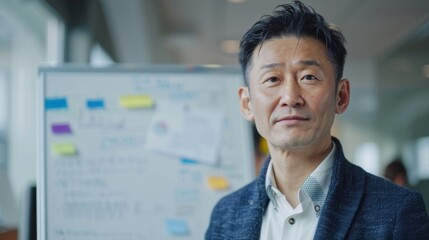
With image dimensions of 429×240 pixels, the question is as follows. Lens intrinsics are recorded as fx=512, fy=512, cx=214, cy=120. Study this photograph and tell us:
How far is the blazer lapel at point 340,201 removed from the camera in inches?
43.0

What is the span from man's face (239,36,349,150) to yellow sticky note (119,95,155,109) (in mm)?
894

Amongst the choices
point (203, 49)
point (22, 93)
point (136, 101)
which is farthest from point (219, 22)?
point (136, 101)

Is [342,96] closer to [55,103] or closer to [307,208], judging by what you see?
[307,208]

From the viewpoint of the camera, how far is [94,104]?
1.99m

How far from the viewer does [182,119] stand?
206 centimetres

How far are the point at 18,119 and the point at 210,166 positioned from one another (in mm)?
1921

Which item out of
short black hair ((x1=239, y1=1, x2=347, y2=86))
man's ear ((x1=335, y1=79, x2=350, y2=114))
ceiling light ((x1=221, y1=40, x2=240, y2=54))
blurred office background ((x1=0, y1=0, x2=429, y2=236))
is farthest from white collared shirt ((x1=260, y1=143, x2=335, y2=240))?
ceiling light ((x1=221, y1=40, x2=240, y2=54))

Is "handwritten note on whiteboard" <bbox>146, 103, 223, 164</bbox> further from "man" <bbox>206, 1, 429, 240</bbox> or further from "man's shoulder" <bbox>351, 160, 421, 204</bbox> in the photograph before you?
"man's shoulder" <bbox>351, 160, 421, 204</bbox>

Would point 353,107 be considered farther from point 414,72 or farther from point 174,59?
point 174,59

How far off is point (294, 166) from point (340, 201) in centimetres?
13

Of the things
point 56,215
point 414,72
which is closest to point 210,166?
point 56,215

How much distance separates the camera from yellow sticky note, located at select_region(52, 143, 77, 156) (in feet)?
6.29

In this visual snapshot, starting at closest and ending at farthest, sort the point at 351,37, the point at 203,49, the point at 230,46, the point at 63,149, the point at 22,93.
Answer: the point at 63,149
the point at 22,93
the point at 351,37
the point at 230,46
the point at 203,49

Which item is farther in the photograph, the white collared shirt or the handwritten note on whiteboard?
the handwritten note on whiteboard
